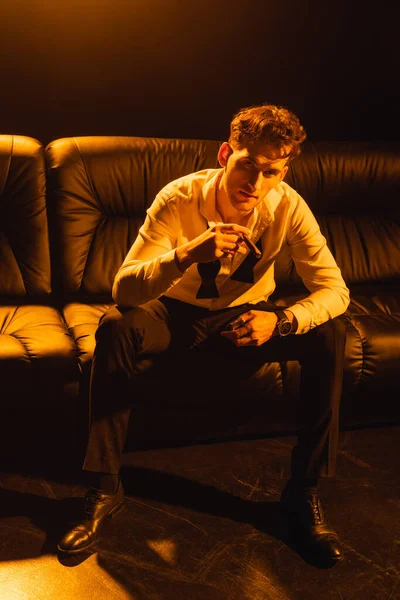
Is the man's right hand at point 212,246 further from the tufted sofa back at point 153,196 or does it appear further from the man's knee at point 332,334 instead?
the tufted sofa back at point 153,196

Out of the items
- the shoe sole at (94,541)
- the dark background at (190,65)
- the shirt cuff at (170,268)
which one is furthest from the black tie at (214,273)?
the dark background at (190,65)

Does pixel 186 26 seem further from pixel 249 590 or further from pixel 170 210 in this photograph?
pixel 249 590

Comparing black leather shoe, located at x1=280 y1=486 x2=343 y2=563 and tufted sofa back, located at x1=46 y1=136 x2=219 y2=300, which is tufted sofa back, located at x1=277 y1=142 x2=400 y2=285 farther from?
black leather shoe, located at x1=280 y1=486 x2=343 y2=563

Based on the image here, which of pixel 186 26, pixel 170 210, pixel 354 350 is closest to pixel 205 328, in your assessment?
pixel 170 210

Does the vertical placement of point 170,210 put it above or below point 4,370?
above

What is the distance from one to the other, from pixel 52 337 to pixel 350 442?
119 cm

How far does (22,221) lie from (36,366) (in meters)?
0.82

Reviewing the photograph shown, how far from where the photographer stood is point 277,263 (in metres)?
2.90

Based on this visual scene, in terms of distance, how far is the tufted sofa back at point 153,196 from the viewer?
2.75 meters

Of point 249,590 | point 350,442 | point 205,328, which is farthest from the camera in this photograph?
point 350,442

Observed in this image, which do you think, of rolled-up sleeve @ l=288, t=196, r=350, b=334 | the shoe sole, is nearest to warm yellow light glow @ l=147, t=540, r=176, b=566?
the shoe sole

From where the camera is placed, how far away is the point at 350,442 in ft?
8.30

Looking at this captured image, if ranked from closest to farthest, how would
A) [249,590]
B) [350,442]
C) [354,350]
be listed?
[249,590], [354,350], [350,442]

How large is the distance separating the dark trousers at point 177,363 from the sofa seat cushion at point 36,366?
22 centimetres
